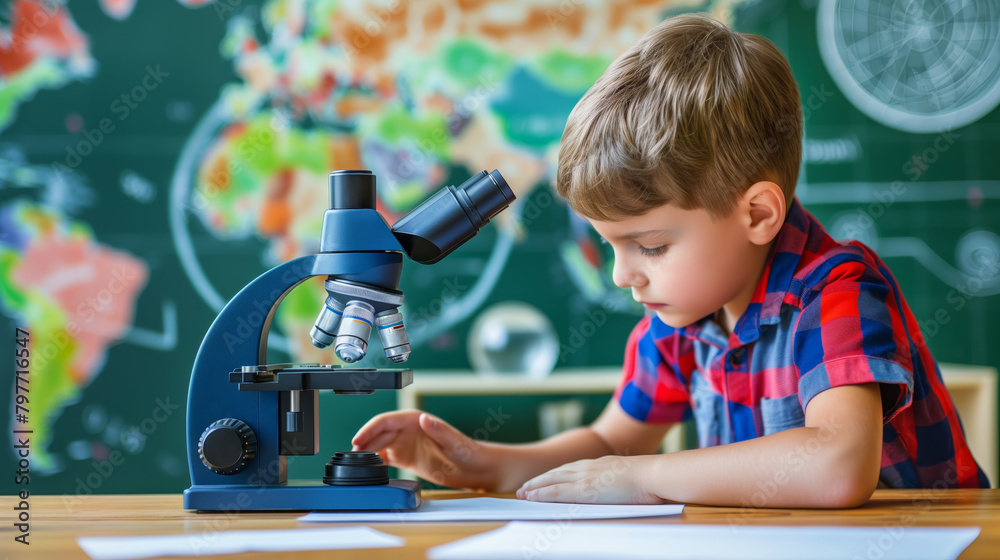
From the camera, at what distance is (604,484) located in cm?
90

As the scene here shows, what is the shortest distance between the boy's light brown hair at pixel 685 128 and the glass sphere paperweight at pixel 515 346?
155 cm

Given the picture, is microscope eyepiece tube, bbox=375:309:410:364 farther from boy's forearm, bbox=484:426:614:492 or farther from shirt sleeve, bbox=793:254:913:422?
shirt sleeve, bbox=793:254:913:422

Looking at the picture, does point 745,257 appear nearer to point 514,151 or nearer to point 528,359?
point 528,359

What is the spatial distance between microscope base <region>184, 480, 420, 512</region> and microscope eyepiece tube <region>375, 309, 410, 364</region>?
0.15 m

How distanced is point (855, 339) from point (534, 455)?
485mm

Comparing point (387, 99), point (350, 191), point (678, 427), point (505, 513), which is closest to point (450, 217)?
point (350, 191)

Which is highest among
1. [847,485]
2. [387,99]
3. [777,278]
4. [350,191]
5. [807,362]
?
[387,99]

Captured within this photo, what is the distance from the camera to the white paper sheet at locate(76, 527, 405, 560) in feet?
2.25

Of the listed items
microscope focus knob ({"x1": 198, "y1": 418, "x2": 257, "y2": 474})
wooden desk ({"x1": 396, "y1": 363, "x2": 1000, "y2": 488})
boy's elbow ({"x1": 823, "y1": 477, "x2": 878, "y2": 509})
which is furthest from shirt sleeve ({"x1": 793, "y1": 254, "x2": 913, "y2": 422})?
wooden desk ({"x1": 396, "y1": 363, "x2": 1000, "y2": 488})

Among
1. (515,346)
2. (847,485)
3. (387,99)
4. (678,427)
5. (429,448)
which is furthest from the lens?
(387,99)

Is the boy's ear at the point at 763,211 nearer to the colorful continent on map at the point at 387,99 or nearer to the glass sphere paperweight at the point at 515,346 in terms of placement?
the glass sphere paperweight at the point at 515,346

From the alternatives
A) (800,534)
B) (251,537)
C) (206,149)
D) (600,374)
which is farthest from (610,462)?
(206,149)

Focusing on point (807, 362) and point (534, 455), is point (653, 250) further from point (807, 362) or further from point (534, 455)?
point (534, 455)

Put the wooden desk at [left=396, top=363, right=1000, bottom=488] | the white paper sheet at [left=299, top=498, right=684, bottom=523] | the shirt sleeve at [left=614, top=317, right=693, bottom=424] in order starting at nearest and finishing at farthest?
1. the white paper sheet at [left=299, top=498, right=684, bottom=523]
2. the shirt sleeve at [left=614, top=317, right=693, bottom=424]
3. the wooden desk at [left=396, top=363, right=1000, bottom=488]
